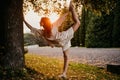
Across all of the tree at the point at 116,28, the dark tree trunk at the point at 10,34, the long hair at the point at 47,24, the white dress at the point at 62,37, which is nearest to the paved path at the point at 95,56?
the white dress at the point at 62,37

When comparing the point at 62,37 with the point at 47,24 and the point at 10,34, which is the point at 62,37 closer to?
the point at 47,24

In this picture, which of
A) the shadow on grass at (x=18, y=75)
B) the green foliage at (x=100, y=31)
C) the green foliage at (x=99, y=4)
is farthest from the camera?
the green foliage at (x=100, y=31)

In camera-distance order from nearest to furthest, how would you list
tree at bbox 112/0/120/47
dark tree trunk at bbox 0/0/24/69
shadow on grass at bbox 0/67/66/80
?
shadow on grass at bbox 0/67/66/80
dark tree trunk at bbox 0/0/24/69
tree at bbox 112/0/120/47

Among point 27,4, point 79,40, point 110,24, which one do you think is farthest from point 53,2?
point 79,40

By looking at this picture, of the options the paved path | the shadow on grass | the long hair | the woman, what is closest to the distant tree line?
the paved path

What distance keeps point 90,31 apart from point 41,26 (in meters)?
23.8

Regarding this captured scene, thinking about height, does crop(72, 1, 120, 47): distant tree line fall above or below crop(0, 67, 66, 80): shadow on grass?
below

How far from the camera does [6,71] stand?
7.57m

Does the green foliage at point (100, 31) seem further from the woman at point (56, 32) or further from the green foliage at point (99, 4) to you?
the woman at point (56, 32)

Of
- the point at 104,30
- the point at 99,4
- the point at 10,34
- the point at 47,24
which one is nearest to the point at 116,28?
the point at 104,30

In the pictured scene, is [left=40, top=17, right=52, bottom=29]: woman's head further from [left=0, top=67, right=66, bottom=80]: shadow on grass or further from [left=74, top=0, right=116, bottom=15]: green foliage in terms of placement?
[left=74, top=0, right=116, bottom=15]: green foliage

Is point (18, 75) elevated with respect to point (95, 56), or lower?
elevated

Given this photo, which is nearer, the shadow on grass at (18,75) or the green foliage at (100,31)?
the shadow on grass at (18,75)

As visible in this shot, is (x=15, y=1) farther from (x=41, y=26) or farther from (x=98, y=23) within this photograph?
(x=98, y=23)
